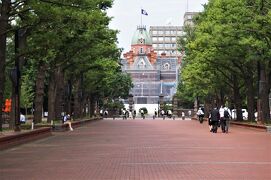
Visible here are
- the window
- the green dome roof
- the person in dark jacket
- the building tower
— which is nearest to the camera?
the person in dark jacket

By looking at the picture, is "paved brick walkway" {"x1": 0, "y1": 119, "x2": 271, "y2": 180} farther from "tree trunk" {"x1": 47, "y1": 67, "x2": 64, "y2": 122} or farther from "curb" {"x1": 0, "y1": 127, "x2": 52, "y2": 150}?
"tree trunk" {"x1": 47, "y1": 67, "x2": 64, "y2": 122}

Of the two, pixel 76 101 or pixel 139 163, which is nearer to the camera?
pixel 139 163

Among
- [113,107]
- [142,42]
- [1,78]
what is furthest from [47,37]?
[142,42]

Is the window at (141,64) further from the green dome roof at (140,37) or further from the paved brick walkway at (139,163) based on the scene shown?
the paved brick walkway at (139,163)

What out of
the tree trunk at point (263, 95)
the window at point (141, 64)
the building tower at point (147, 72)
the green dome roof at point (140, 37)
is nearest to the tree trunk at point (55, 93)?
the tree trunk at point (263, 95)

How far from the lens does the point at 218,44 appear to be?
42844mm

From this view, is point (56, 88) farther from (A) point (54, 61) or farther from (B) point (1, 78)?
(B) point (1, 78)

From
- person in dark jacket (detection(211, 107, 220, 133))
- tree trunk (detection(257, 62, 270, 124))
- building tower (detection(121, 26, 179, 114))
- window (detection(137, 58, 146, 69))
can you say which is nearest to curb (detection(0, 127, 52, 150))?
person in dark jacket (detection(211, 107, 220, 133))

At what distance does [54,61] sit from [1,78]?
15006 mm

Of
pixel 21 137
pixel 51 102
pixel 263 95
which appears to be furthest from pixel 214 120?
pixel 21 137

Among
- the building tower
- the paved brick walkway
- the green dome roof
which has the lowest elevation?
the paved brick walkway

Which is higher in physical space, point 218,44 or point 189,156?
point 218,44

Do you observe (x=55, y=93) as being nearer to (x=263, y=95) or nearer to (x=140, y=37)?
(x=263, y=95)

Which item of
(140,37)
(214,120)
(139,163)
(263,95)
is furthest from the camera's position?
(140,37)
